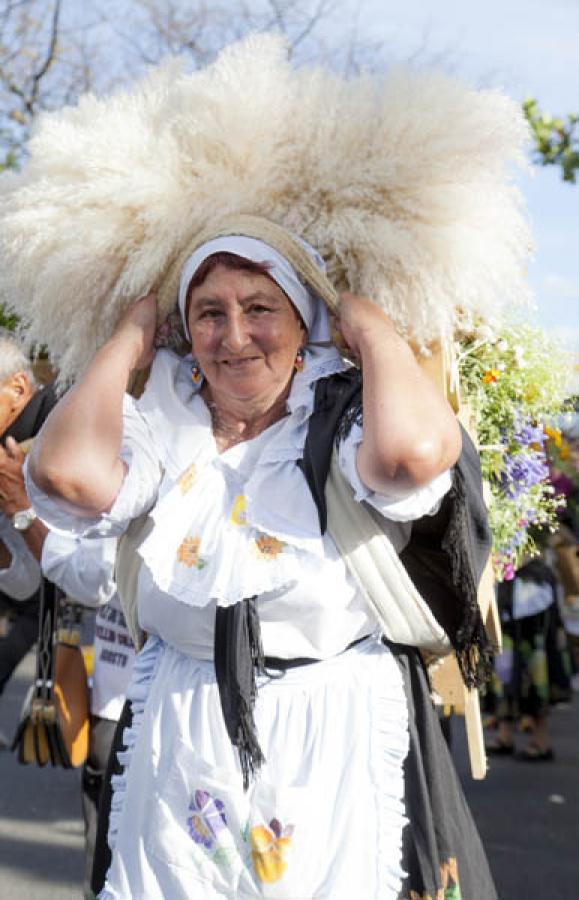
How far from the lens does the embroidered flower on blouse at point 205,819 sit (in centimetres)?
242

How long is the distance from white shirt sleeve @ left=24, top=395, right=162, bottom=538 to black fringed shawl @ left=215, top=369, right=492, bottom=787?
283 millimetres

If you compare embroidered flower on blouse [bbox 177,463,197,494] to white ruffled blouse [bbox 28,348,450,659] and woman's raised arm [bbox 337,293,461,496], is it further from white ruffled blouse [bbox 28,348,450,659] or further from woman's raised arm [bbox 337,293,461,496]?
woman's raised arm [bbox 337,293,461,496]

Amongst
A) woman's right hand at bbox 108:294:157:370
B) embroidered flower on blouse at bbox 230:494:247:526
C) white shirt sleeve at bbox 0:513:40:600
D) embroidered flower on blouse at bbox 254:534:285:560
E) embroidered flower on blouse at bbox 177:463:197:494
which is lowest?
white shirt sleeve at bbox 0:513:40:600

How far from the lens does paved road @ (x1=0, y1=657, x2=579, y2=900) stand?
515 centimetres

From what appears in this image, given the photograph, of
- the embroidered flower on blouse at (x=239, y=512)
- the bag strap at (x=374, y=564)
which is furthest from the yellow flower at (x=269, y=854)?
the embroidered flower on blouse at (x=239, y=512)

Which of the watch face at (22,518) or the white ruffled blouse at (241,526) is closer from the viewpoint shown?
the white ruffled blouse at (241,526)

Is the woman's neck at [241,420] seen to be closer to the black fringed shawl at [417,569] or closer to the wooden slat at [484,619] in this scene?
the black fringed shawl at [417,569]

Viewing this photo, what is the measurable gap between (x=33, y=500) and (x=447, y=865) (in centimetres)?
110

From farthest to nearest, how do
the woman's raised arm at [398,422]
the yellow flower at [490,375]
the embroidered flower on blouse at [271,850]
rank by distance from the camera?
the yellow flower at [490,375], the embroidered flower on blouse at [271,850], the woman's raised arm at [398,422]

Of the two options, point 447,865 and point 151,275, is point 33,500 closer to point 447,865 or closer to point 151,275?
point 151,275

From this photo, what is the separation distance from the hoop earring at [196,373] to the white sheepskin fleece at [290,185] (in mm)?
197

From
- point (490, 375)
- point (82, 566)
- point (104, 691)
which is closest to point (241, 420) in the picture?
point (490, 375)

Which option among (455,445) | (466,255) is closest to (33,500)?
(455,445)

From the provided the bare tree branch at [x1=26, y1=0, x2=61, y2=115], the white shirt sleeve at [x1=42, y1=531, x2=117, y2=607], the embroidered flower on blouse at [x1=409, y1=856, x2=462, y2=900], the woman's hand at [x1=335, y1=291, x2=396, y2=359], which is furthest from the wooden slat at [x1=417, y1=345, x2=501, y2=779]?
the bare tree branch at [x1=26, y1=0, x2=61, y2=115]
